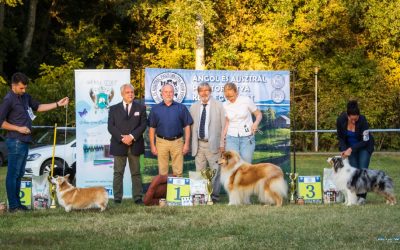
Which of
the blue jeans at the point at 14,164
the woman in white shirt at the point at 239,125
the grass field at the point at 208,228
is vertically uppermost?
the woman in white shirt at the point at 239,125

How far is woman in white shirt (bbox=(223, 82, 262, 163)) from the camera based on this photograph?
1084 centimetres

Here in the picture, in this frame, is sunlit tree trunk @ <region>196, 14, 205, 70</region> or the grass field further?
sunlit tree trunk @ <region>196, 14, 205, 70</region>

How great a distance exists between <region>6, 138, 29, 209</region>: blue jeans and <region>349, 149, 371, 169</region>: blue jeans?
454 centimetres

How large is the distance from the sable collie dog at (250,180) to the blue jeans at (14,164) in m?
2.67

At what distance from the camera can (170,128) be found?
1071 cm

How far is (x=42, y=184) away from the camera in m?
10.4

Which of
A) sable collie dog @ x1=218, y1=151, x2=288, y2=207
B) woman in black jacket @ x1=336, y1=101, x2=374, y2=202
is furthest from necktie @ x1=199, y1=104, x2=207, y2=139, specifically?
woman in black jacket @ x1=336, y1=101, x2=374, y2=202

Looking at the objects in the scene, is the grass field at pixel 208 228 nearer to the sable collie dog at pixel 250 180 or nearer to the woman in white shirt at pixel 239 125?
the sable collie dog at pixel 250 180

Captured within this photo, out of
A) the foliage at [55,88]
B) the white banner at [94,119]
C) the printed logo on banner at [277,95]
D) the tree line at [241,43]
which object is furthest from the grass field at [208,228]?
the tree line at [241,43]

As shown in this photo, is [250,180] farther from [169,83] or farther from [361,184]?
[169,83]

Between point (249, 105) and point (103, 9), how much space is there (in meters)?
21.1

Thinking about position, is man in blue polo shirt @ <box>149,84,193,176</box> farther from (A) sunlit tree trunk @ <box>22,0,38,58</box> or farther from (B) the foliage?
(A) sunlit tree trunk @ <box>22,0,38,58</box>

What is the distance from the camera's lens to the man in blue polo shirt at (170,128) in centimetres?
1073

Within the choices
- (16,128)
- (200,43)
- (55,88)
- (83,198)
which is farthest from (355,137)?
(200,43)
